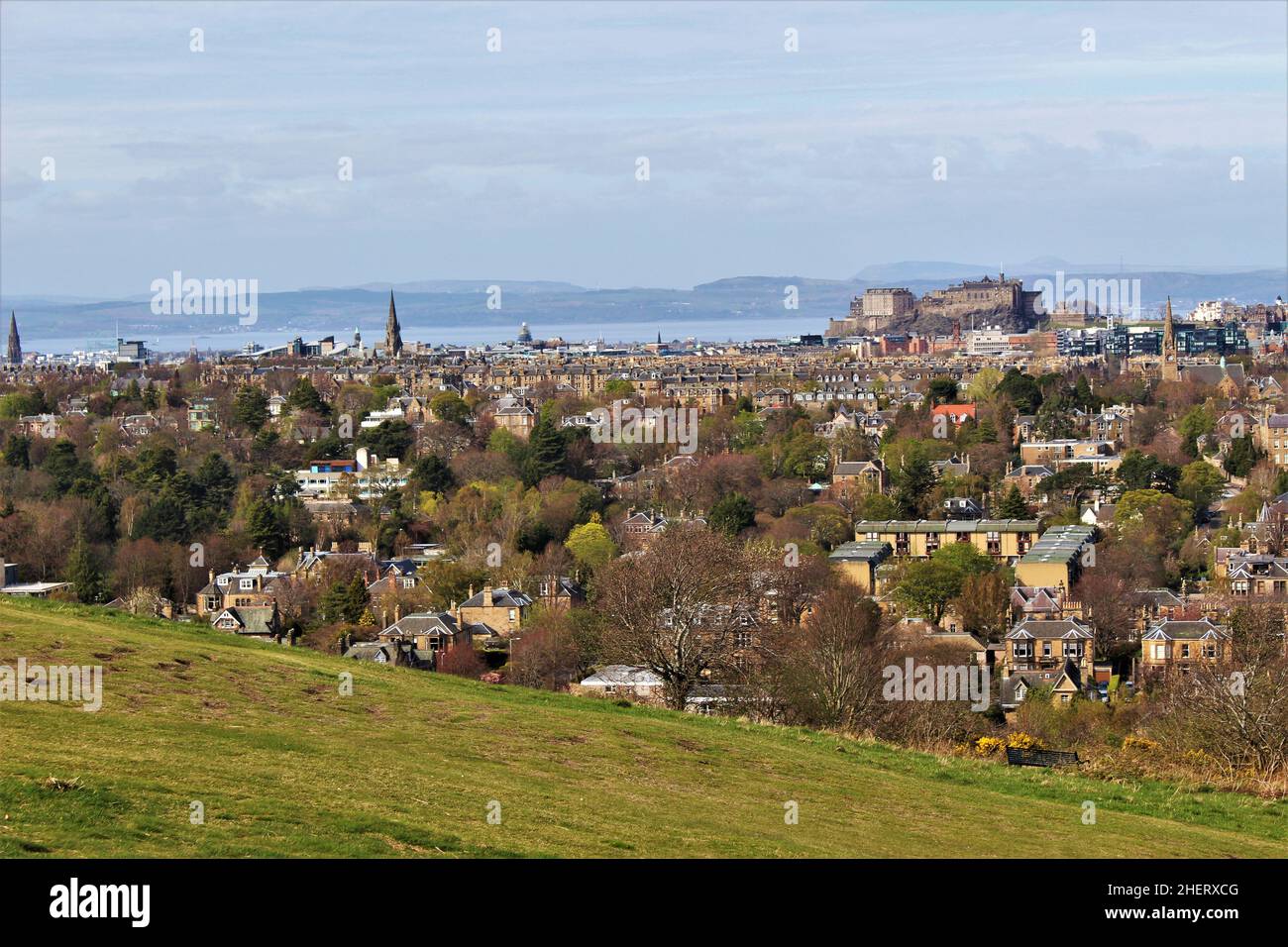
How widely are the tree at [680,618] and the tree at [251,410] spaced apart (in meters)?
68.5

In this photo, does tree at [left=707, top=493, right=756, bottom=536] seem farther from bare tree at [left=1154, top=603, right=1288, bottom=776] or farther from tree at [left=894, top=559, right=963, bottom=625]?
bare tree at [left=1154, top=603, right=1288, bottom=776]

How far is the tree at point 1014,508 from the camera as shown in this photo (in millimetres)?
64000

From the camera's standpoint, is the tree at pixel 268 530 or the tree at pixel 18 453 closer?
the tree at pixel 268 530

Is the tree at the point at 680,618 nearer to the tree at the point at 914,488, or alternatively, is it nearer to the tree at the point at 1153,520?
the tree at the point at 1153,520


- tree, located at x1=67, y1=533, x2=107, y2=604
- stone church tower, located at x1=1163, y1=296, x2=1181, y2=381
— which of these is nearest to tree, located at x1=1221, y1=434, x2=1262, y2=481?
stone church tower, located at x1=1163, y1=296, x2=1181, y2=381

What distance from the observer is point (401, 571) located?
2312 inches

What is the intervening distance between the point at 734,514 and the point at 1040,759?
42.5 meters

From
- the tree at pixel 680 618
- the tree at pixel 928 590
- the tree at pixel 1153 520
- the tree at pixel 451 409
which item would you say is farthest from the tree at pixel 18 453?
the tree at pixel 680 618

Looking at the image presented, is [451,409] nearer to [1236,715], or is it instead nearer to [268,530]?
[268,530]

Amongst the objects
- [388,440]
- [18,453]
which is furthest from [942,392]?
[18,453]

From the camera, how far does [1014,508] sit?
6412 centimetres

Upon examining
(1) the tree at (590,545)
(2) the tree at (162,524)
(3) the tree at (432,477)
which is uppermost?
(3) the tree at (432,477)

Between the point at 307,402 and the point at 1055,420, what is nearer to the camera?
the point at 1055,420

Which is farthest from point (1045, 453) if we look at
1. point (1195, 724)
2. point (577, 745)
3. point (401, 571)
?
point (577, 745)
